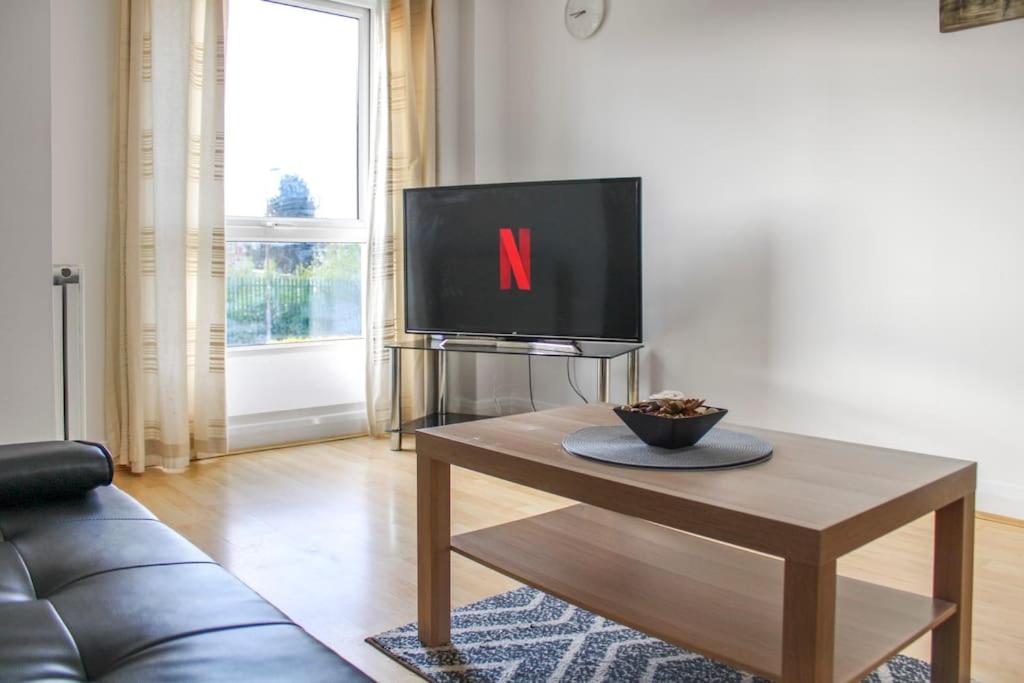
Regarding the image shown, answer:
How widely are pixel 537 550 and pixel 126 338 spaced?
2.44m

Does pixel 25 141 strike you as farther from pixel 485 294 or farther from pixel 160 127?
pixel 485 294

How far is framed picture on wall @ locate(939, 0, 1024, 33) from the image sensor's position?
8.44 feet

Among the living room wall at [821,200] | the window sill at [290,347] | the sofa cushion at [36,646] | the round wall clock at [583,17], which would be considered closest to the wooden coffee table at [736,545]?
the sofa cushion at [36,646]

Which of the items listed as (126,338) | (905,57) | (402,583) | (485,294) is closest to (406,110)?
(485,294)

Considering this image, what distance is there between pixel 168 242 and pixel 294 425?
3.56ft

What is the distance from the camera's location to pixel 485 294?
406cm

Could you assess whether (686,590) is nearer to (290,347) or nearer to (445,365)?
(445,365)

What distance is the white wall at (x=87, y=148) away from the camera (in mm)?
3549

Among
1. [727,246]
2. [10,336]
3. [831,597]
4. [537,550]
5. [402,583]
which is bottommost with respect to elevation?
[402,583]

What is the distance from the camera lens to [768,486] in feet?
5.04

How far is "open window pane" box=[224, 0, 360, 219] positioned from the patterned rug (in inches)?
104

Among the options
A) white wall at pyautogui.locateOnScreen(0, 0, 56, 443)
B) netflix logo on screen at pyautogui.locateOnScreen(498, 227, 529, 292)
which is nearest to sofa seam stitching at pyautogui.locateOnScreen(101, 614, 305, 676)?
white wall at pyautogui.locateOnScreen(0, 0, 56, 443)

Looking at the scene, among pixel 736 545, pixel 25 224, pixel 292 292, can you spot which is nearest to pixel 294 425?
pixel 292 292

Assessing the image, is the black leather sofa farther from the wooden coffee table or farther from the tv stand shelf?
the tv stand shelf
